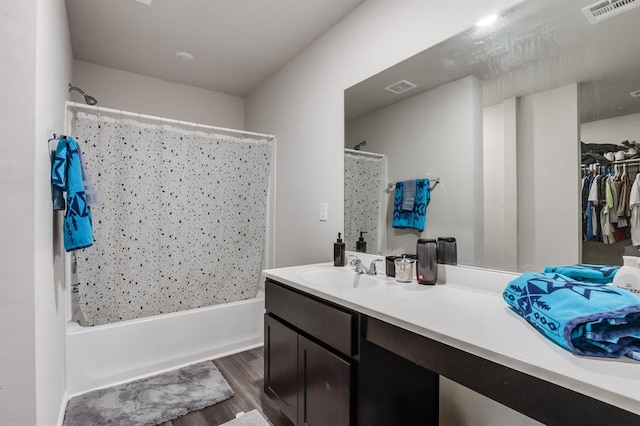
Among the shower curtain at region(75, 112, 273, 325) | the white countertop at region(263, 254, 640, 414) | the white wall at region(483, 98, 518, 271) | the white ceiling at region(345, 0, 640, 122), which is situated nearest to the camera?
the white countertop at region(263, 254, 640, 414)

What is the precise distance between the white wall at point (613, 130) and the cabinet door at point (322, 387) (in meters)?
1.21

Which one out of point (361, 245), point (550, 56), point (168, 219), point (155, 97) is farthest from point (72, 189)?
point (550, 56)

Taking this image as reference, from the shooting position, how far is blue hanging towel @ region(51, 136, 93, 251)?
1.41 metres

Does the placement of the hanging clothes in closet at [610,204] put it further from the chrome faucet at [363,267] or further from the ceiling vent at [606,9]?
the chrome faucet at [363,267]

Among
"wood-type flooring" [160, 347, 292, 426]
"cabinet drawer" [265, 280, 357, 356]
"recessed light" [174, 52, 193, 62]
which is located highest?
"recessed light" [174, 52, 193, 62]

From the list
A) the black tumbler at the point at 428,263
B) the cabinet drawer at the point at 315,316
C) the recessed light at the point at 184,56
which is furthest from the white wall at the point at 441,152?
the recessed light at the point at 184,56

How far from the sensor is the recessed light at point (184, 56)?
Answer: 100 inches

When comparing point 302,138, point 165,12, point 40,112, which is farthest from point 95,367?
point 165,12

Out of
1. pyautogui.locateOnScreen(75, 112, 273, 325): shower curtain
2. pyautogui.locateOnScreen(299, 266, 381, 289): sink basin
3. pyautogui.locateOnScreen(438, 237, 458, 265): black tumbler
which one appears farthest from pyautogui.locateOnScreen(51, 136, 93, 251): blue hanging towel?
pyautogui.locateOnScreen(438, 237, 458, 265): black tumbler

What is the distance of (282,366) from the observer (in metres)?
1.58

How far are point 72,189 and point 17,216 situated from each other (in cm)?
57

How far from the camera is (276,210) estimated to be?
289 cm

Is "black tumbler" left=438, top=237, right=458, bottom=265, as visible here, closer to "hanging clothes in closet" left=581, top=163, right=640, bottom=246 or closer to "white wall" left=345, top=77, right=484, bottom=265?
"white wall" left=345, top=77, right=484, bottom=265

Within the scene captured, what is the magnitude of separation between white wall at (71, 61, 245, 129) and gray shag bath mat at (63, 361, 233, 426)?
2.38 meters
